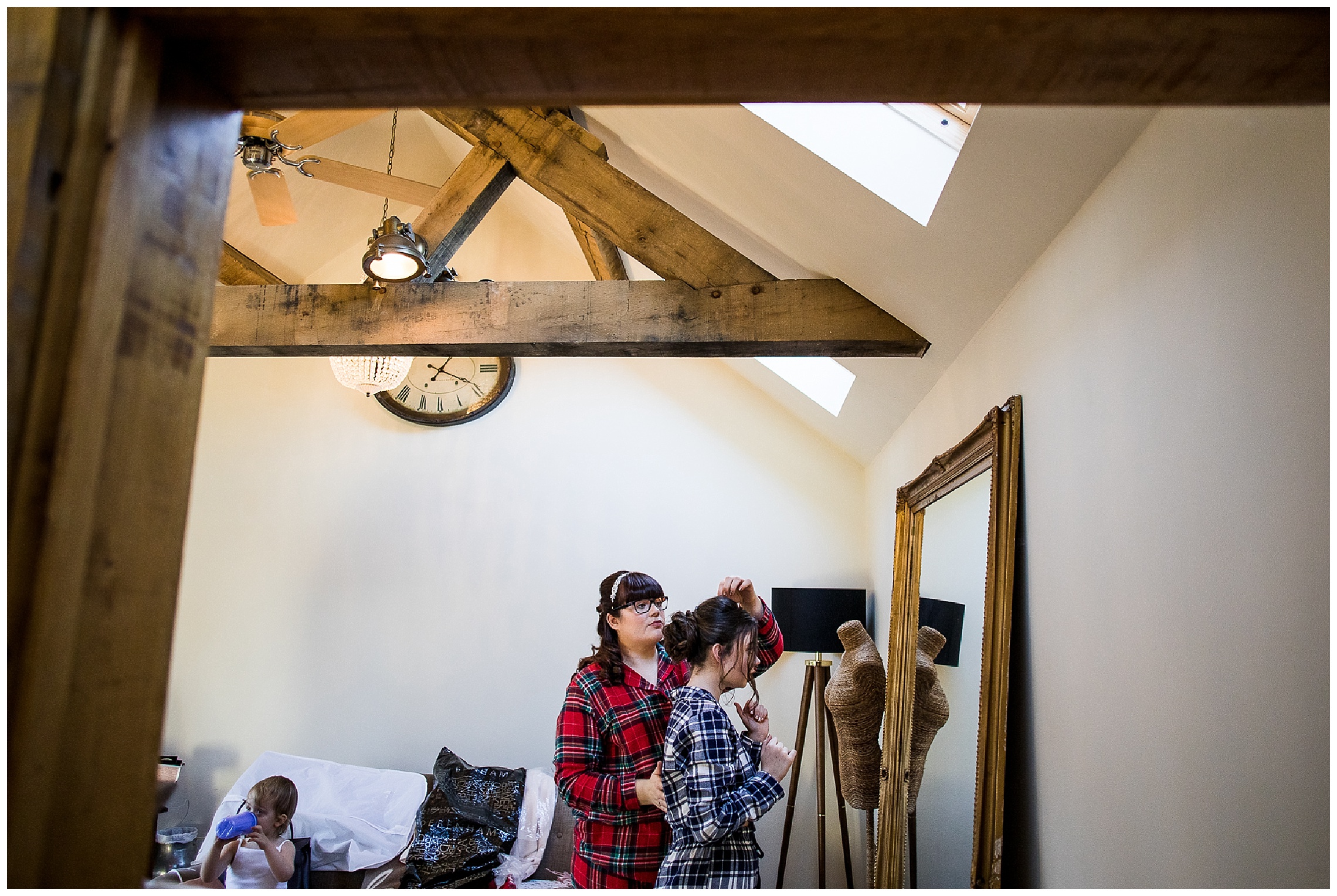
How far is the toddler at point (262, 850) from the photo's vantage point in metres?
3.21

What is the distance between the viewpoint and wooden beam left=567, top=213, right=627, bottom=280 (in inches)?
145

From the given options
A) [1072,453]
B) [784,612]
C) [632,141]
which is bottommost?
[784,612]

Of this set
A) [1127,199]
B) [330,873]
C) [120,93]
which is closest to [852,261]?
[1127,199]

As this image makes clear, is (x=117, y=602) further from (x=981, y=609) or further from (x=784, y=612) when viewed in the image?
(x=784, y=612)

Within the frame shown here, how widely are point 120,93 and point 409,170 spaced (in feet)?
14.9

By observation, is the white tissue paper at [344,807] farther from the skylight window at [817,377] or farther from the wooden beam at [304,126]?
the wooden beam at [304,126]

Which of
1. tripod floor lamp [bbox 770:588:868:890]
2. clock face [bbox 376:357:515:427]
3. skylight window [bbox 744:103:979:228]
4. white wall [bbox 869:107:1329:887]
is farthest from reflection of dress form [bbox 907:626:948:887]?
clock face [bbox 376:357:515:427]

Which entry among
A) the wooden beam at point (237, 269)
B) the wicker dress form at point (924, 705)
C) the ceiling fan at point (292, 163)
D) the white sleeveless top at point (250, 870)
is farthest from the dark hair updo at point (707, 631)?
the wooden beam at point (237, 269)

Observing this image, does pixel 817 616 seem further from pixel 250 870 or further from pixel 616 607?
pixel 250 870

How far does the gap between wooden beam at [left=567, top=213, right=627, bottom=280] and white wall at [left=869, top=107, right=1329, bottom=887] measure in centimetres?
231

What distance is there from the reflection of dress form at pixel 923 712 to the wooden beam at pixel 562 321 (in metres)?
0.86

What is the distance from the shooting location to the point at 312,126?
252 centimetres

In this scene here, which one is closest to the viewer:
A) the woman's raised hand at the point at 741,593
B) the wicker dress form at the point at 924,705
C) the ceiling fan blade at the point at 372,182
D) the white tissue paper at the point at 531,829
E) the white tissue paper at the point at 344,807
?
the wicker dress form at the point at 924,705

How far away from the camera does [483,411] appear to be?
4488 millimetres
